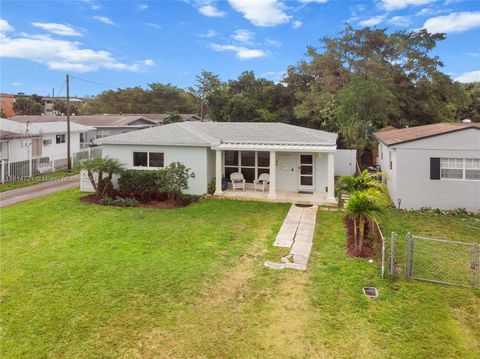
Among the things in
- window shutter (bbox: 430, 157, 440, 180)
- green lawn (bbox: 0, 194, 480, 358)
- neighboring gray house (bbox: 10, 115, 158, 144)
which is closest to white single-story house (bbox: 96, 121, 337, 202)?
window shutter (bbox: 430, 157, 440, 180)

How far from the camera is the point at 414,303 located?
23.5 ft

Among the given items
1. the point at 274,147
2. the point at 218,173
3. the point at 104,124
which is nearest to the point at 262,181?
the point at 274,147

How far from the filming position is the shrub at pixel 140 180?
17156 millimetres

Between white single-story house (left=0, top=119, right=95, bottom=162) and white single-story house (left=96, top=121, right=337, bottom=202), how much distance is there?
9.41 m

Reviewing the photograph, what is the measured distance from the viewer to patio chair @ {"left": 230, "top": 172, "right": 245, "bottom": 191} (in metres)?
18.4

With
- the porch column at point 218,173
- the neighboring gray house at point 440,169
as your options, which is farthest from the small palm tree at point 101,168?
the neighboring gray house at point 440,169

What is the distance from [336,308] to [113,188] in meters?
13.9

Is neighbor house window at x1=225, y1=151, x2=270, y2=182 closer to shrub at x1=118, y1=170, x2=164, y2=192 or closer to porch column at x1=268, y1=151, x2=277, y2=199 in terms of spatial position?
porch column at x1=268, y1=151, x2=277, y2=199

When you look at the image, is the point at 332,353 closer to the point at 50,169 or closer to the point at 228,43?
the point at 50,169

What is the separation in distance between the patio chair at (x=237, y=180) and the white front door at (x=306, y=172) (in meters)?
2.96

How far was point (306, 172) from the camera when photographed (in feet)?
59.7

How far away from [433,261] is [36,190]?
19.4 meters

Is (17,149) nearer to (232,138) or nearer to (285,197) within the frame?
(232,138)

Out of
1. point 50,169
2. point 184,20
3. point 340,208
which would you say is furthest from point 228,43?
point 340,208
